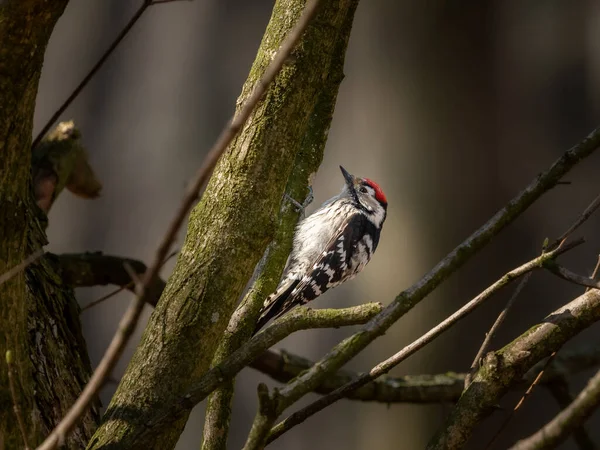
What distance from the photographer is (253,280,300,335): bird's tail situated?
3759mm

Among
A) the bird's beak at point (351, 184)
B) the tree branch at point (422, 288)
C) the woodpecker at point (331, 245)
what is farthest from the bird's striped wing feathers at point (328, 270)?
the tree branch at point (422, 288)

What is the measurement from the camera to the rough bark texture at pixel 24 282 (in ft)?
4.78

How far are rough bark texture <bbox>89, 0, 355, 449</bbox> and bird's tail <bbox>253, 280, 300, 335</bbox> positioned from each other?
1772 mm

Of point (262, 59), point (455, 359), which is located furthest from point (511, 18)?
point (262, 59)

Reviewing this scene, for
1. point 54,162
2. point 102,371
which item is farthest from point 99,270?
point 102,371

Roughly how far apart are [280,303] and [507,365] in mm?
2223

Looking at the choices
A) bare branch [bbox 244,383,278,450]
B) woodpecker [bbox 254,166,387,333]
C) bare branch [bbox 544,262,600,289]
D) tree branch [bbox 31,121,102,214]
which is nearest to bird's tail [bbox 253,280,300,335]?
woodpecker [bbox 254,166,387,333]

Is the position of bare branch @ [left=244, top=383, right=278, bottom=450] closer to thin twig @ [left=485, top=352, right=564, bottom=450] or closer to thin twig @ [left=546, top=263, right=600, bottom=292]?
thin twig @ [left=485, top=352, right=564, bottom=450]

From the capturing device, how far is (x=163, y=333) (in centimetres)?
185

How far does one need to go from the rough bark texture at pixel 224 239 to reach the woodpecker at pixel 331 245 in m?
1.79

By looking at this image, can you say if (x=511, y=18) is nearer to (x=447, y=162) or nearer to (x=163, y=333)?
(x=447, y=162)

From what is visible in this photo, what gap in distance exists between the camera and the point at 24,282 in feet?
5.57

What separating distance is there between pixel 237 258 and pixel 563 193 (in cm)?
395

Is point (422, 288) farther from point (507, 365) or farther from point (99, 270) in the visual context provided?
point (99, 270)
